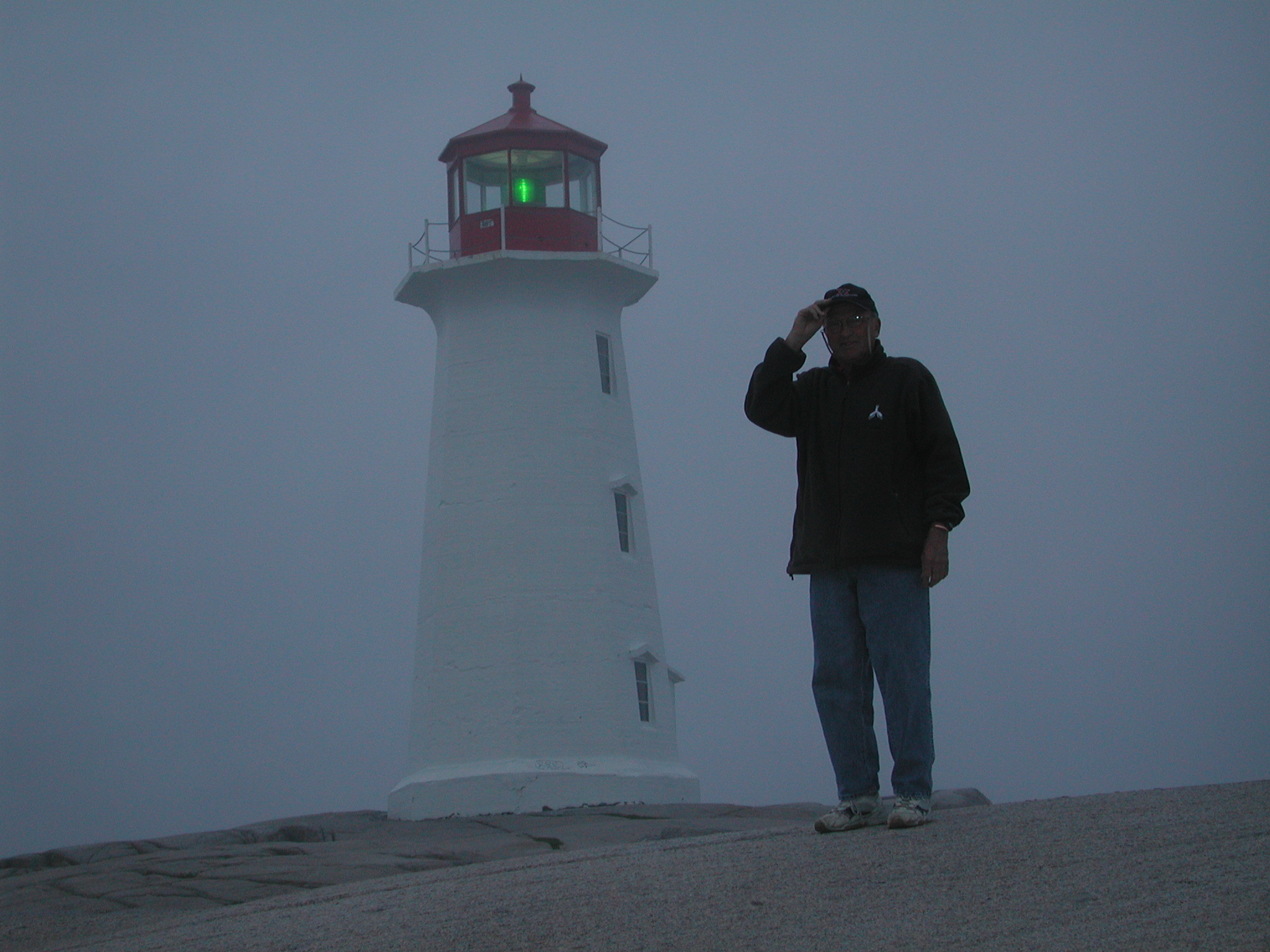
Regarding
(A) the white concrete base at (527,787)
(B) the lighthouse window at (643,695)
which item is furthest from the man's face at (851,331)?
(B) the lighthouse window at (643,695)

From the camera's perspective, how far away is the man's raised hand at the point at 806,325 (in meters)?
7.98

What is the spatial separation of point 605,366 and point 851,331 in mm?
12721

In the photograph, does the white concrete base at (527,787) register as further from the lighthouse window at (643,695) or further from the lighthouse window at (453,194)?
the lighthouse window at (453,194)

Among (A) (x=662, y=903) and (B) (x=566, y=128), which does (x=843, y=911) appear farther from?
(B) (x=566, y=128)

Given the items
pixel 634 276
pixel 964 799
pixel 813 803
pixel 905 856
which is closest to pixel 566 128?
pixel 634 276

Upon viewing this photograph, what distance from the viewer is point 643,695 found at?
771 inches

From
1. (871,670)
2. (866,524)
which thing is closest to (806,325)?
(866,524)

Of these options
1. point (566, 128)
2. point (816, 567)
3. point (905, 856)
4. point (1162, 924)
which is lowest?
point (1162, 924)

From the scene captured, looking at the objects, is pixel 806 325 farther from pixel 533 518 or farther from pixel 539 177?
pixel 539 177

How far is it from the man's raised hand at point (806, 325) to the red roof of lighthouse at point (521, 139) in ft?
43.2

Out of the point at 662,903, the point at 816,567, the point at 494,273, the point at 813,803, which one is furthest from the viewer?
the point at 494,273

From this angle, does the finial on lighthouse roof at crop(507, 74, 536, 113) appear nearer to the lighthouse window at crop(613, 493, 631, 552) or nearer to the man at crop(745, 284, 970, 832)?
the lighthouse window at crop(613, 493, 631, 552)

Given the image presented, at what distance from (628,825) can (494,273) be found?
8.60m

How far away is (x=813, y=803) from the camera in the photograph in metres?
16.2
